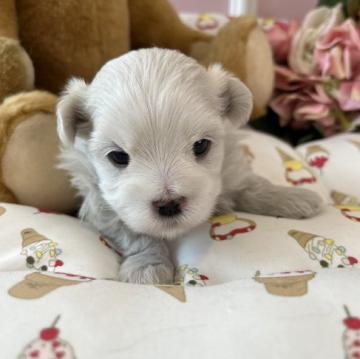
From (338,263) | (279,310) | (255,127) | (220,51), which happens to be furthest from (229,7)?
(279,310)

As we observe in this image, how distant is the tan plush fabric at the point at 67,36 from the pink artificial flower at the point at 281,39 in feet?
2.31

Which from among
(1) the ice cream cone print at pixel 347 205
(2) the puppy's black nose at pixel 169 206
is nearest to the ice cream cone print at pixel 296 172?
(1) the ice cream cone print at pixel 347 205

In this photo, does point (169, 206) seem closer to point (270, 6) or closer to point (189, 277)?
point (189, 277)

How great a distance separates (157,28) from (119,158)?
0.77 m

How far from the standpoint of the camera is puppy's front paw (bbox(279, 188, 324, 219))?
1.15 metres

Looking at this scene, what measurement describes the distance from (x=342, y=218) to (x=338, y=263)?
170mm

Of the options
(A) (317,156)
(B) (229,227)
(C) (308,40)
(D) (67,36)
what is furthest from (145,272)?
(C) (308,40)

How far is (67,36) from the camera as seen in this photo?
4.38ft

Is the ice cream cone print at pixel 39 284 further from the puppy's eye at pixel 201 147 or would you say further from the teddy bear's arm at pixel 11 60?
A: the teddy bear's arm at pixel 11 60

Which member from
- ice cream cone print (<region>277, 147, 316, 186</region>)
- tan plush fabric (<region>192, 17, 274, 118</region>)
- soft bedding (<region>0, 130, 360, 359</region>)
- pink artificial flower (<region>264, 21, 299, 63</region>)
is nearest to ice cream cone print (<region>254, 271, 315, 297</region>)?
soft bedding (<region>0, 130, 360, 359</region>)

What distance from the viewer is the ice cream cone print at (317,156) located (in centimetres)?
153

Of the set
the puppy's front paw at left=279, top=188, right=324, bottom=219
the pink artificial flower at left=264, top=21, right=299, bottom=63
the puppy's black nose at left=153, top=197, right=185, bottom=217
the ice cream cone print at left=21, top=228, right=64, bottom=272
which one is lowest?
the puppy's front paw at left=279, top=188, right=324, bottom=219

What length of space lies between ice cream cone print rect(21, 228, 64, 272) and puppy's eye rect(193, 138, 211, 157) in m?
0.32

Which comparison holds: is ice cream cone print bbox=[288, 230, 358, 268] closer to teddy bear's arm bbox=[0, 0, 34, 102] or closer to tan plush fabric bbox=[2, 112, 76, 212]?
tan plush fabric bbox=[2, 112, 76, 212]
